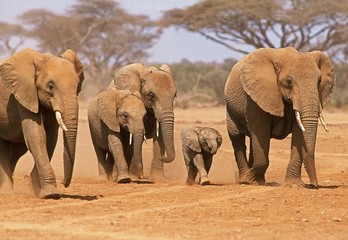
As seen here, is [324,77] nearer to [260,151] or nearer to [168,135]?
[260,151]

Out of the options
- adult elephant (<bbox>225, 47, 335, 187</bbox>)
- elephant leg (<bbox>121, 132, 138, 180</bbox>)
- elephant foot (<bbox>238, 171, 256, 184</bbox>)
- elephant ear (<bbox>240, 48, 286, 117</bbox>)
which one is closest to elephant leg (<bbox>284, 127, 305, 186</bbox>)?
adult elephant (<bbox>225, 47, 335, 187</bbox>)

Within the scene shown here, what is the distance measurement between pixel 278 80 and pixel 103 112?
325 centimetres

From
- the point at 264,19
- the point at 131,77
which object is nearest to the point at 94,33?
the point at 264,19

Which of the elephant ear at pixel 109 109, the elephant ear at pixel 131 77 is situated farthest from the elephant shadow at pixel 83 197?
the elephant ear at pixel 131 77

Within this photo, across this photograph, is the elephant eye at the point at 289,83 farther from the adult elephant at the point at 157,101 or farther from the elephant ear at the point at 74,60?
the elephant ear at the point at 74,60

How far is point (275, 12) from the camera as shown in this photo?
42.2m

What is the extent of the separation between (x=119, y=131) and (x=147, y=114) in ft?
2.28

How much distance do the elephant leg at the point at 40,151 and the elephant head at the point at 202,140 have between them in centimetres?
348

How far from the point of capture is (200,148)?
48.7 feet

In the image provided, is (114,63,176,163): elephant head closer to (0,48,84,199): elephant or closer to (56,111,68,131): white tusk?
(0,48,84,199): elephant

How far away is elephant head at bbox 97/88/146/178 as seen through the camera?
15352 millimetres

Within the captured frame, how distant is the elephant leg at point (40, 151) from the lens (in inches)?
455

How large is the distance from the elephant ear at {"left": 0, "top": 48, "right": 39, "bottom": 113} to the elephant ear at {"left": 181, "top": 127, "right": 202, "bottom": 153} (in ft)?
11.9

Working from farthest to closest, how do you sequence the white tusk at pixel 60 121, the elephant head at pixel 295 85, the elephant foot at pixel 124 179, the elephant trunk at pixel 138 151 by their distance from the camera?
the elephant trunk at pixel 138 151
the elephant foot at pixel 124 179
the elephant head at pixel 295 85
the white tusk at pixel 60 121
